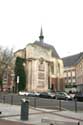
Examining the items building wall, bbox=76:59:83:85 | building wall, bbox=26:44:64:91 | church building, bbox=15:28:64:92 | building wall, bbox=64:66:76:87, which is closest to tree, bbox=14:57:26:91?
church building, bbox=15:28:64:92

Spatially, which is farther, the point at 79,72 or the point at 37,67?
the point at 79,72

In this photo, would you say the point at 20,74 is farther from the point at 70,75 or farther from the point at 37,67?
the point at 70,75

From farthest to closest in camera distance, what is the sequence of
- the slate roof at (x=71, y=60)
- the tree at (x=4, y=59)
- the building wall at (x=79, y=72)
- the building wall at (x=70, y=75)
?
1. the slate roof at (x=71, y=60)
2. the building wall at (x=70, y=75)
3. the building wall at (x=79, y=72)
4. the tree at (x=4, y=59)

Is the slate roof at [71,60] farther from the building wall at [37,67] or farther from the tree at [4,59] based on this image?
the tree at [4,59]

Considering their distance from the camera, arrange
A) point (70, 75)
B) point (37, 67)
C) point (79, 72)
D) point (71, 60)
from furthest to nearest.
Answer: point (71, 60) < point (70, 75) < point (79, 72) < point (37, 67)

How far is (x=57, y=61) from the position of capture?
12019 cm

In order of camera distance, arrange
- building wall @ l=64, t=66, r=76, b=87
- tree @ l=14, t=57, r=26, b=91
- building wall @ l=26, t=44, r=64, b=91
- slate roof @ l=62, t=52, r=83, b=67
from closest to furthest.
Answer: tree @ l=14, t=57, r=26, b=91 → building wall @ l=26, t=44, r=64, b=91 → building wall @ l=64, t=66, r=76, b=87 → slate roof @ l=62, t=52, r=83, b=67

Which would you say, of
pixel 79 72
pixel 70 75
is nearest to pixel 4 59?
pixel 79 72

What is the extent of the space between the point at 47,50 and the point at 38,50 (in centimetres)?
605

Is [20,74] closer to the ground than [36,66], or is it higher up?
closer to the ground

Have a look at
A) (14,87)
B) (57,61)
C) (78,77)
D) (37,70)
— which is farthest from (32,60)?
(78,77)

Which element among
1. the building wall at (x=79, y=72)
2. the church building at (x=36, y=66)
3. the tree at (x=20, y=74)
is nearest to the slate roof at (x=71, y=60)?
the building wall at (x=79, y=72)

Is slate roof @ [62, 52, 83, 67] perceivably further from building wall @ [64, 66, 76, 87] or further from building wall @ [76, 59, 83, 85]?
building wall @ [76, 59, 83, 85]

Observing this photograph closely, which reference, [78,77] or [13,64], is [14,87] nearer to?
[13,64]
